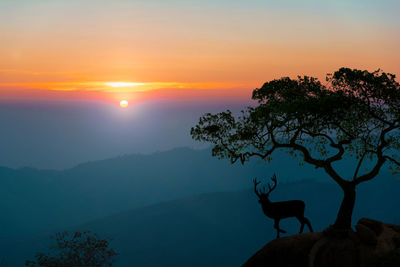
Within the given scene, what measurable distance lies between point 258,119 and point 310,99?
3.52m

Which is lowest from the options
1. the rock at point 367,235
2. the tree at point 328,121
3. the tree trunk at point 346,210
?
the rock at point 367,235

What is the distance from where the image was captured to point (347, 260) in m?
21.6

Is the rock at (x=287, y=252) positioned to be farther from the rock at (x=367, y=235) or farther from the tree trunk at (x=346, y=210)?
the rock at (x=367, y=235)

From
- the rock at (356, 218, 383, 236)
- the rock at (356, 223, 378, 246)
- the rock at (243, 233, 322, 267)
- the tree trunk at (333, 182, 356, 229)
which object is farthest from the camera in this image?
the tree trunk at (333, 182, 356, 229)

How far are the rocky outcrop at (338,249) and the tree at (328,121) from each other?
3.77ft

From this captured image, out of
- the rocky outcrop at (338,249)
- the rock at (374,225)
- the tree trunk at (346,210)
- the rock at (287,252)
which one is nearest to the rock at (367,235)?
the rocky outcrop at (338,249)

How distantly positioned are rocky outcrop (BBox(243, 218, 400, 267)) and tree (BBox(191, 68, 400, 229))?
1149 mm

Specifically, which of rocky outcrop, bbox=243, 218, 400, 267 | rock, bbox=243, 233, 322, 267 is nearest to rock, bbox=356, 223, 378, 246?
rocky outcrop, bbox=243, 218, 400, 267

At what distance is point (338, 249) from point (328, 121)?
777 cm

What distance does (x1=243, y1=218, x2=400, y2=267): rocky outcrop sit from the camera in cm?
2139

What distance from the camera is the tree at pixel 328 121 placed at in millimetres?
23328

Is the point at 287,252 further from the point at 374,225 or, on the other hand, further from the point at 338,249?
the point at 374,225

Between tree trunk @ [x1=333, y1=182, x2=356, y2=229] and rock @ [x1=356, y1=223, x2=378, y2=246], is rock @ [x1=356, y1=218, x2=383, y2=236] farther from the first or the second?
rock @ [x1=356, y1=223, x2=378, y2=246]

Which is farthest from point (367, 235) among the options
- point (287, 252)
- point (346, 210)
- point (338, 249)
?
point (287, 252)
